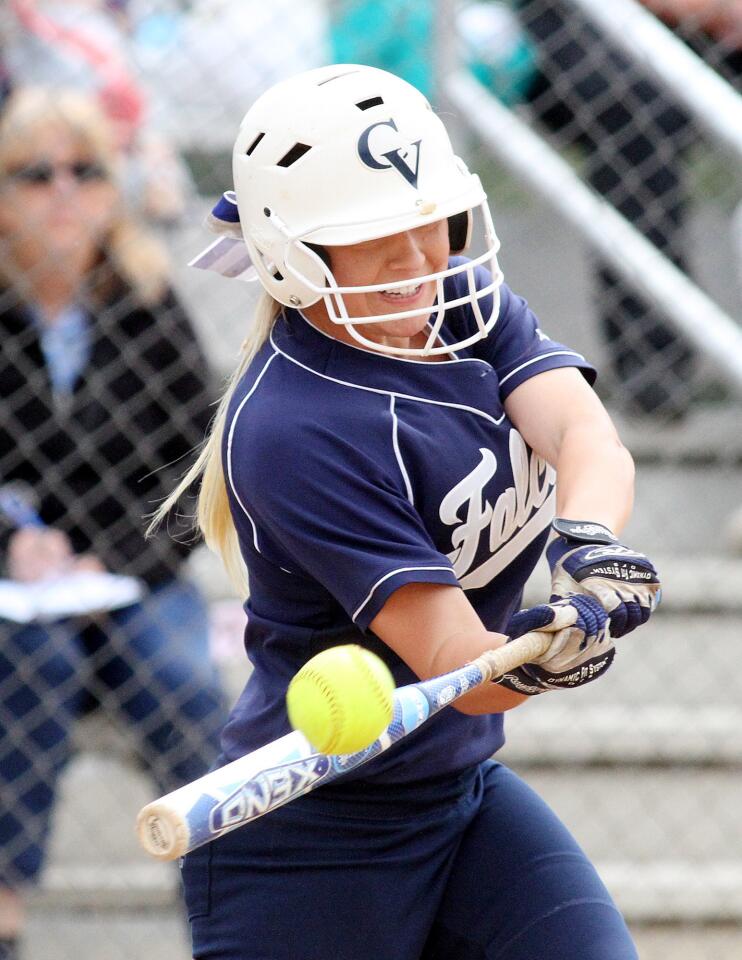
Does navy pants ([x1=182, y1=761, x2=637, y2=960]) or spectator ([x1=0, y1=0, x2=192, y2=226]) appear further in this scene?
spectator ([x1=0, y1=0, x2=192, y2=226])

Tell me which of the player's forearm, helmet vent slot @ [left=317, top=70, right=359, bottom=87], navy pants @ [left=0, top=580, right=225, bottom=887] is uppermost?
helmet vent slot @ [left=317, top=70, right=359, bottom=87]

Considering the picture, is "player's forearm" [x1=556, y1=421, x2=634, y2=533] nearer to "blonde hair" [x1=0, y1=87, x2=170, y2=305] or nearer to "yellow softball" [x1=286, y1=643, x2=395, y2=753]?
"yellow softball" [x1=286, y1=643, x2=395, y2=753]

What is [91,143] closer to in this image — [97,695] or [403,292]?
[97,695]

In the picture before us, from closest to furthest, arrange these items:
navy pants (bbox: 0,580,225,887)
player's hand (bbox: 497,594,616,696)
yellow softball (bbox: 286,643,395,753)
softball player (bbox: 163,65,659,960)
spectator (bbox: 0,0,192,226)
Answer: yellow softball (bbox: 286,643,395,753) < player's hand (bbox: 497,594,616,696) < softball player (bbox: 163,65,659,960) < navy pants (bbox: 0,580,225,887) < spectator (bbox: 0,0,192,226)

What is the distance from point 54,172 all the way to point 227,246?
1189mm

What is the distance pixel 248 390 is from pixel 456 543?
287 millimetres

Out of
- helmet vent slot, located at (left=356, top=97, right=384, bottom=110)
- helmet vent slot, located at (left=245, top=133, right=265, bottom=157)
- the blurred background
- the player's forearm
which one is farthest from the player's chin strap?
the blurred background

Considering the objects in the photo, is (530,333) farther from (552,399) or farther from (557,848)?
(557,848)

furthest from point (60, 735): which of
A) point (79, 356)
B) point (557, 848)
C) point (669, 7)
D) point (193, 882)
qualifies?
point (669, 7)

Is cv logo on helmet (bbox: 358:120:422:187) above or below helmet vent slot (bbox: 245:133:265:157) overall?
below

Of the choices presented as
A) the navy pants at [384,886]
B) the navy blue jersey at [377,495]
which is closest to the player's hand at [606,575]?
the navy blue jersey at [377,495]

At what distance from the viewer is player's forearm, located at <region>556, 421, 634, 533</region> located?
1.63 m

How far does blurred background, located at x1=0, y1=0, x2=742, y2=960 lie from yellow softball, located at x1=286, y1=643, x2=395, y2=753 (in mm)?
1554

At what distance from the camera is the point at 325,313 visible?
167 centimetres
